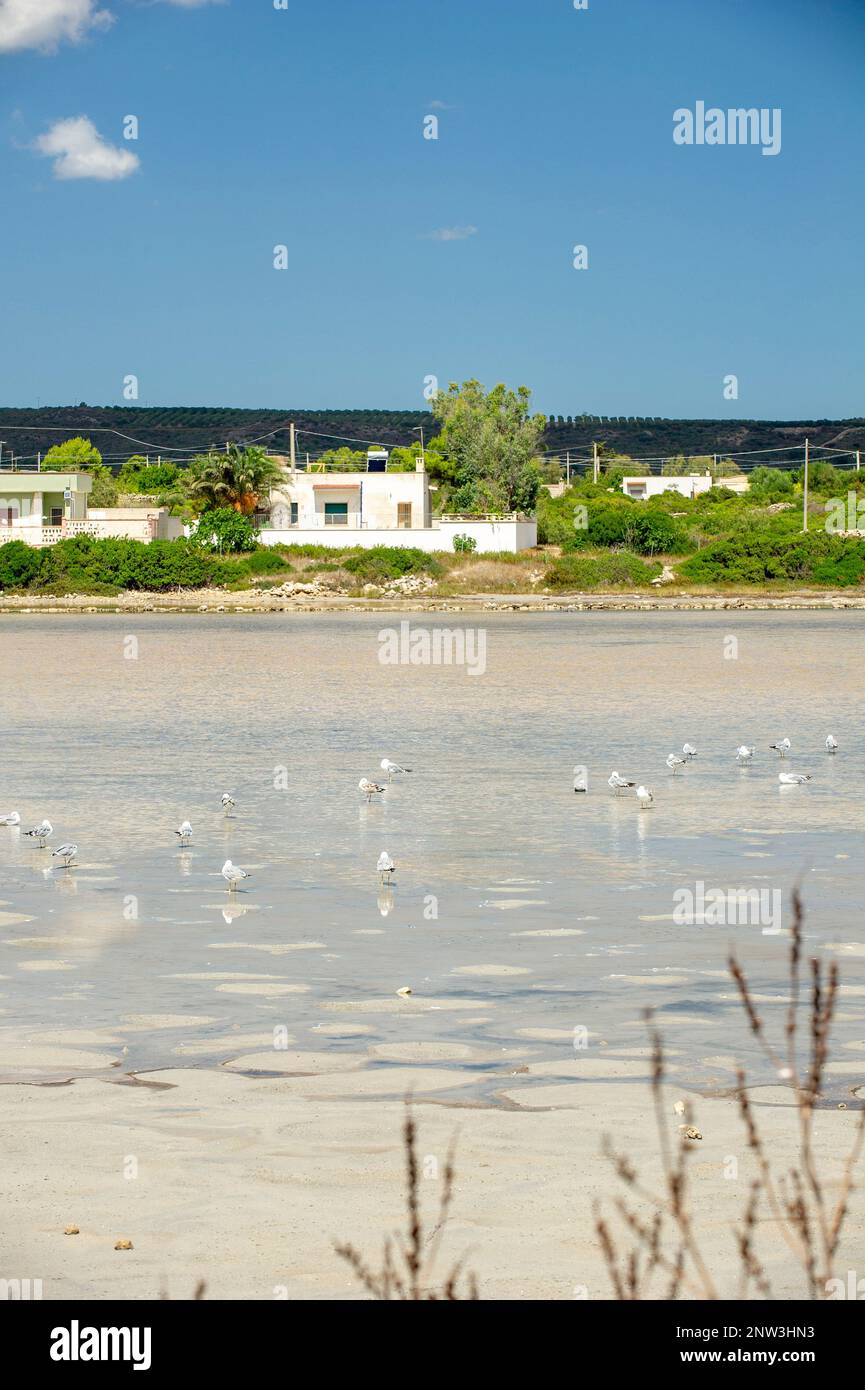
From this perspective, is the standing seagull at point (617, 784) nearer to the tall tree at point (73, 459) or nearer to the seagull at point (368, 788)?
the seagull at point (368, 788)

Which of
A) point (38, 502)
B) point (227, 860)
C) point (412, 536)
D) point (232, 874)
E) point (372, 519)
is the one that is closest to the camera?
point (232, 874)

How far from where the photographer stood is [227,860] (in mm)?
14977

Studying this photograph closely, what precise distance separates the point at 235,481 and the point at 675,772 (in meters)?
69.2

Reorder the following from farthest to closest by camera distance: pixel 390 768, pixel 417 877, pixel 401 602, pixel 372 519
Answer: pixel 372 519 → pixel 401 602 → pixel 390 768 → pixel 417 877

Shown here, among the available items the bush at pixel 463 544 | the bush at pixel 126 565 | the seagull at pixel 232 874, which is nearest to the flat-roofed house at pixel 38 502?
the bush at pixel 126 565

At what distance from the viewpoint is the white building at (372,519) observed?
277ft

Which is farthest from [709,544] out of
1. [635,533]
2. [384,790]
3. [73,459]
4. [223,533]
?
[384,790]

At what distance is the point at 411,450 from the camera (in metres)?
112

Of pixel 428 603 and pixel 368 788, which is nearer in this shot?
pixel 368 788

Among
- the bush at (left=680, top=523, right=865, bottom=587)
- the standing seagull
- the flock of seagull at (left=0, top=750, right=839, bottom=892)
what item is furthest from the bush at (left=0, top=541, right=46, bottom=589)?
the standing seagull

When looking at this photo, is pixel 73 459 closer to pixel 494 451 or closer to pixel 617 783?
pixel 494 451

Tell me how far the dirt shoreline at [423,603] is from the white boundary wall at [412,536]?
4935 millimetres
